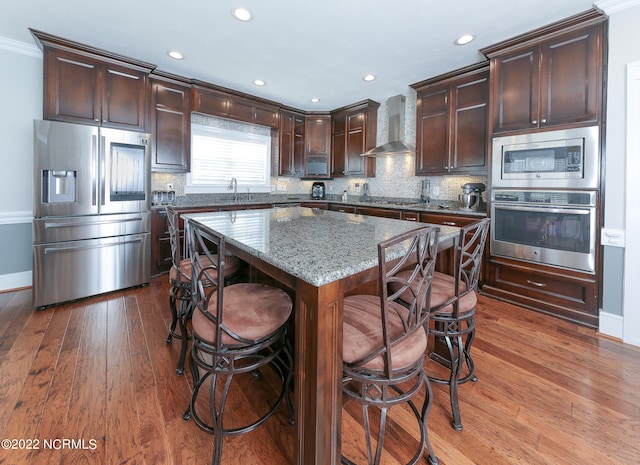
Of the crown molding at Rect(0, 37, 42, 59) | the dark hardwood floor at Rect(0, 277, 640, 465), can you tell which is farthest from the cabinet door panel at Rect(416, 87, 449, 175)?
the crown molding at Rect(0, 37, 42, 59)

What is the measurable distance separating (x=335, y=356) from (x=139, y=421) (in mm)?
1172

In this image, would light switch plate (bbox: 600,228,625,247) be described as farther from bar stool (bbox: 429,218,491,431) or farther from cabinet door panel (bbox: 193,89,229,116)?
cabinet door panel (bbox: 193,89,229,116)

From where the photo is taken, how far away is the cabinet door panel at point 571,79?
2.46 metres

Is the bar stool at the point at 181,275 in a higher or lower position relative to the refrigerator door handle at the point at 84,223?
lower

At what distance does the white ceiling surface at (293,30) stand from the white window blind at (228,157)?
934mm

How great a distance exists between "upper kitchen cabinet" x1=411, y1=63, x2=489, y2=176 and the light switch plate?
4.45 feet

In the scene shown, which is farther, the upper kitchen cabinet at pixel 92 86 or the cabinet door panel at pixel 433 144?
the cabinet door panel at pixel 433 144

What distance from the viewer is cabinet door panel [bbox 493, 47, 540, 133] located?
2795 millimetres

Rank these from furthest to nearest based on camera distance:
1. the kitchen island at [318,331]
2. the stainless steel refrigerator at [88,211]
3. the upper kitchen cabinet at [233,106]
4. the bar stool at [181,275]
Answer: the upper kitchen cabinet at [233,106] → the stainless steel refrigerator at [88,211] → the bar stool at [181,275] → the kitchen island at [318,331]

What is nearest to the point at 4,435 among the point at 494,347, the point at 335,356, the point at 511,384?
the point at 335,356


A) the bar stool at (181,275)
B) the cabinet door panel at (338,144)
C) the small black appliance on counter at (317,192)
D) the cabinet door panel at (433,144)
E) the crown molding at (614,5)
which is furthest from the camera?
the small black appliance on counter at (317,192)

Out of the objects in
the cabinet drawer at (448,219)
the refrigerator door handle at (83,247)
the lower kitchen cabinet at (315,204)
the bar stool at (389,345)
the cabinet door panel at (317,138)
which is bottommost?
the bar stool at (389,345)

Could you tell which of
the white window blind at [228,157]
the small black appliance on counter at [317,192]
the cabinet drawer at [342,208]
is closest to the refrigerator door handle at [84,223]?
the white window blind at [228,157]

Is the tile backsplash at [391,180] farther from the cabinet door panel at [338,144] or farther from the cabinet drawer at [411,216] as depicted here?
the cabinet drawer at [411,216]
